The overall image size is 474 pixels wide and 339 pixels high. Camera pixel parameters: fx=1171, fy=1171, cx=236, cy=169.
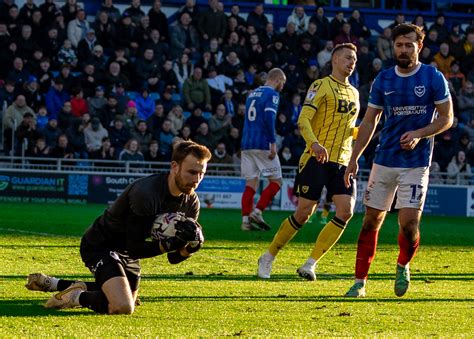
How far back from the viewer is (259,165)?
1895cm

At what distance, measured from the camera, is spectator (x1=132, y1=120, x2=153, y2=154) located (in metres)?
25.7

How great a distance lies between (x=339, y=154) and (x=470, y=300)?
2.31 meters

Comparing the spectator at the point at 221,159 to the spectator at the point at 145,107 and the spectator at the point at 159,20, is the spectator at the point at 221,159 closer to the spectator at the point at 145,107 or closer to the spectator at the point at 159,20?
the spectator at the point at 145,107

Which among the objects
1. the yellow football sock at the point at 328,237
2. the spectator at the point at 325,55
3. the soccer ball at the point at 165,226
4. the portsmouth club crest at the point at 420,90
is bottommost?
the yellow football sock at the point at 328,237

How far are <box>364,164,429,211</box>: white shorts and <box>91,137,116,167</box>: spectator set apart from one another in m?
15.4

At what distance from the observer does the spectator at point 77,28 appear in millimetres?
27109

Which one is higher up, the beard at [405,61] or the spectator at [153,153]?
the beard at [405,61]

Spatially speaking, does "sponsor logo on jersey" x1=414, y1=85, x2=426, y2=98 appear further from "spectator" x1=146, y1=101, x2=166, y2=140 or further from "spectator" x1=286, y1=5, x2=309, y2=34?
"spectator" x1=286, y1=5, x2=309, y2=34

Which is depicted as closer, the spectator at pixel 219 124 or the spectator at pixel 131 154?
the spectator at pixel 131 154

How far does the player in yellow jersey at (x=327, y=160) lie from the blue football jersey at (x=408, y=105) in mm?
1290

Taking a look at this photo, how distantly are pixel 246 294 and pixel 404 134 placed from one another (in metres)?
1.91

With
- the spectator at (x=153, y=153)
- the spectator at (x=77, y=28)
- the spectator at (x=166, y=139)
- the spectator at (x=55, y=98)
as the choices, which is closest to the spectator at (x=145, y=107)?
the spectator at (x=166, y=139)

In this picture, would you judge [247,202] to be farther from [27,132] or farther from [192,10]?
[192,10]

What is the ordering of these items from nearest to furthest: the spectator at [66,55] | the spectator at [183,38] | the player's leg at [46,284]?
the player's leg at [46,284], the spectator at [66,55], the spectator at [183,38]
